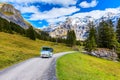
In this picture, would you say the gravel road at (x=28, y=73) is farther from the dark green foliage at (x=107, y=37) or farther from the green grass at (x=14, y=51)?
the dark green foliage at (x=107, y=37)

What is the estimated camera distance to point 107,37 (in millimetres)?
102312

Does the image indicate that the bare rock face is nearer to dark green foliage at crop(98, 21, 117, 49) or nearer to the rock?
the rock

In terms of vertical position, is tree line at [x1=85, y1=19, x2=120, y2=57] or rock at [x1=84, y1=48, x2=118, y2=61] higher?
tree line at [x1=85, y1=19, x2=120, y2=57]

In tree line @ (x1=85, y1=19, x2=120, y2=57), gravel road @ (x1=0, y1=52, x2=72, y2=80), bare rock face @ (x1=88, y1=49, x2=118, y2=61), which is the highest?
tree line @ (x1=85, y1=19, x2=120, y2=57)

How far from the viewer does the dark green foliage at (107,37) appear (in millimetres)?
100625

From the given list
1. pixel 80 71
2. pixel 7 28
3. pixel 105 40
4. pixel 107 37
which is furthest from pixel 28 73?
pixel 7 28

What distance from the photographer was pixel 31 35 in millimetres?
137375

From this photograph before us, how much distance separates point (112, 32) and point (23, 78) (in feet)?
277

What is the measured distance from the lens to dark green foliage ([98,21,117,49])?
101 m

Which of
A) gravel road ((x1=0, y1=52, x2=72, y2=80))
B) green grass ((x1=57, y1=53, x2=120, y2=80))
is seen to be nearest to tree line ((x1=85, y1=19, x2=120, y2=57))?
green grass ((x1=57, y1=53, x2=120, y2=80))

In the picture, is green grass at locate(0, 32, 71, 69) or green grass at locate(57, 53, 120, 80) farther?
green grass at locate(0, 32, 71, 69)

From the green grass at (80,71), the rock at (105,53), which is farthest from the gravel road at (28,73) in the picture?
the rock at (105,53)

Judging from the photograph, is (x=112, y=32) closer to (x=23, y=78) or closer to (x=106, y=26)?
(x=106, y=26)

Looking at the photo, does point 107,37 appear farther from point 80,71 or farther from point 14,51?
point 80,71
